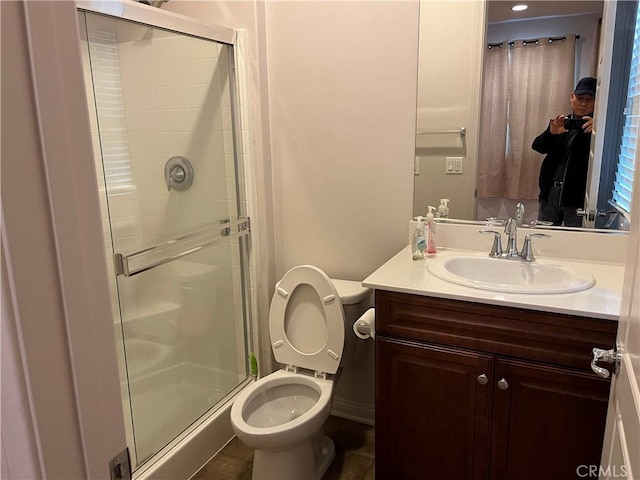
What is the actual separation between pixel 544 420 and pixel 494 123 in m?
1.10

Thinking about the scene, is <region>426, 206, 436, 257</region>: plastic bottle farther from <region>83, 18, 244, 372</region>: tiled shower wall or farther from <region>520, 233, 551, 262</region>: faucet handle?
<region>83, 18, 244, 372</region>: tiled shower wall

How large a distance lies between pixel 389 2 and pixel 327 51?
32 cm

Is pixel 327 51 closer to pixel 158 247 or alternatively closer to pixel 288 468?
pixel 158 247

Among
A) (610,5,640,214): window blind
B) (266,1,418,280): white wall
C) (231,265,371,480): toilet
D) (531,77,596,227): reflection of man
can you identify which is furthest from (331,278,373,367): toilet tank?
(610,5,640,214): window blind

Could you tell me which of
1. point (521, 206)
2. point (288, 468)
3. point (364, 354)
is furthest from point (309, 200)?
point (288, 468)

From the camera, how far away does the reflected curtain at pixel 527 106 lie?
1.79 m

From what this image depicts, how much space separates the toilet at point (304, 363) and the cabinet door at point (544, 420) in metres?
0.65

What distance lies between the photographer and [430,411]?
1.72m

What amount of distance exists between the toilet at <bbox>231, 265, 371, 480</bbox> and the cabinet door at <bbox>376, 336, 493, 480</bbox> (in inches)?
10.7

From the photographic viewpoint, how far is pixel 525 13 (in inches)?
72.2

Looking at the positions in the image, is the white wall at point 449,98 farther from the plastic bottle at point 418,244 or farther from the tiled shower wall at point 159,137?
the tiled shower wall at point 159,137

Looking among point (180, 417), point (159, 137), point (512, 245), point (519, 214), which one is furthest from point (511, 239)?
point (180, 417)
